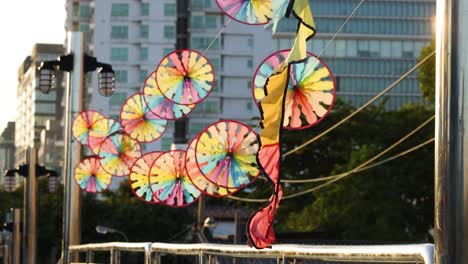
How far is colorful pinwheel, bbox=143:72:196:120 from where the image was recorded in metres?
17.3

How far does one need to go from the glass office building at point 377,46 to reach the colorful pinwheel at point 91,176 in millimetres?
123121

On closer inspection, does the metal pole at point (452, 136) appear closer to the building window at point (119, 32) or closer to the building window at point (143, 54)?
the building window at point (143, 54)

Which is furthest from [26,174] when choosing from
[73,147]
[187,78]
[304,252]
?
[304,252]

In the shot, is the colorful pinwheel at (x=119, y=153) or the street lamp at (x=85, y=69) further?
the street lamp at (x=85, y=69)

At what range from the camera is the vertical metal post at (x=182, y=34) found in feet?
428

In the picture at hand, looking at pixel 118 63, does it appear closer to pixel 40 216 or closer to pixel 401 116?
pixel 40 216

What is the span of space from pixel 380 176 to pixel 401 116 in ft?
33.0

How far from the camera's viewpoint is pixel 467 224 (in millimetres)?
5840

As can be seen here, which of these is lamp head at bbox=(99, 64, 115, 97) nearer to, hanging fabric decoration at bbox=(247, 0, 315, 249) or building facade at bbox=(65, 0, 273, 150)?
hanging fabric decoration at bbox=(247, 0, 315, 249)

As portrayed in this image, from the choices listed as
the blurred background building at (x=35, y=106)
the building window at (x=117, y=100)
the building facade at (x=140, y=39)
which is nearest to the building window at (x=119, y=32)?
the building facade at (x=140, y=39)

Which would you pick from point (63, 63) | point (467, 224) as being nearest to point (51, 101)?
point (63, 63)

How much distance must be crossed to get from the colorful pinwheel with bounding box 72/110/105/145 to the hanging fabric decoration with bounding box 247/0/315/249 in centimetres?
1386

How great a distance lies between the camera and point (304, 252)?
7781 mm

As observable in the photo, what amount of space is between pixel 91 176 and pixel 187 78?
217 inches
